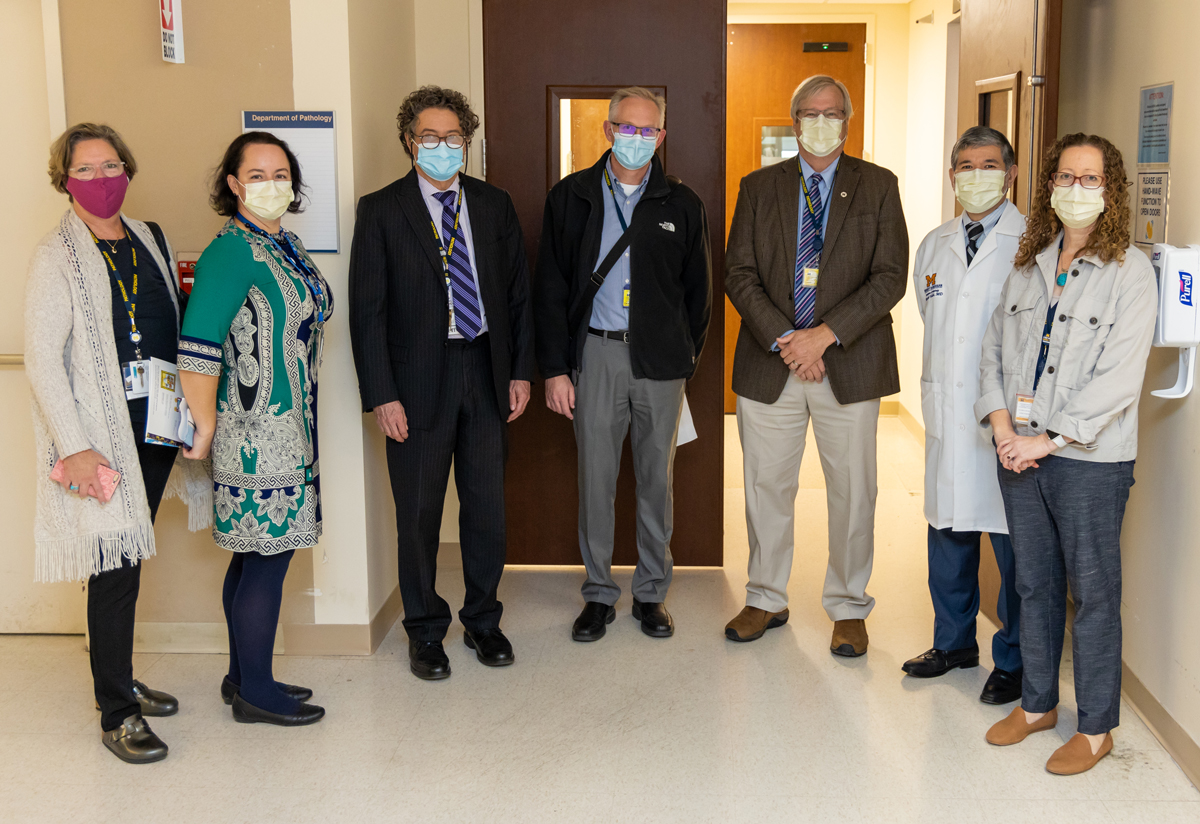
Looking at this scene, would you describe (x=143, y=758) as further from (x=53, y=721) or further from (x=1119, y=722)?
(x=1119, y=722)

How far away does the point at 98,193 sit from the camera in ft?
8.32

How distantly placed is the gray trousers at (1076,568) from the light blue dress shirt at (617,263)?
1.30 metres

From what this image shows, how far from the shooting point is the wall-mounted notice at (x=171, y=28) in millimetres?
3014

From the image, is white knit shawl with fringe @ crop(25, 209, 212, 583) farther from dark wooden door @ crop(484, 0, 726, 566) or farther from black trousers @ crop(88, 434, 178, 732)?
dark wooden door @ crop(484, 0, 726, 566)

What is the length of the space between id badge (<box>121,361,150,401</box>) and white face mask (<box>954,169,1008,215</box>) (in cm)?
228

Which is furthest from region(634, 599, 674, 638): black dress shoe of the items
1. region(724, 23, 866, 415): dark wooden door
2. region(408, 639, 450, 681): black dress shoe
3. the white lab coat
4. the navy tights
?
region(724, 23, 866, 415): dark wooden door

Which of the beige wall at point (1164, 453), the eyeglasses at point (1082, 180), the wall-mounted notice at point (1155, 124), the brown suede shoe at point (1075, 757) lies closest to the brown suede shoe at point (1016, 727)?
the brown suede shoe at point (1075, 757)

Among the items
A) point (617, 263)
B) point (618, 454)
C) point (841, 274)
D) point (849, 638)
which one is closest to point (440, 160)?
point (617, 263)

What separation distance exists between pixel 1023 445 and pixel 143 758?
2399 millimetres

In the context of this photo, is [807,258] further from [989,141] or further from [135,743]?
[135,743]

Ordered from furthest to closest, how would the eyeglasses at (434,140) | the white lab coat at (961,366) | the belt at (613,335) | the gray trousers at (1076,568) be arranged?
the belt at (613,335), the eyeglasses at (434,140), the white lab coat at (961,366), the gray trousers at (1076,568)

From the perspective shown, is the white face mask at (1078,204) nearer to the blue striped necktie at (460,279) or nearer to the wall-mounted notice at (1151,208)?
the wall-mounted notice at (1151,208)

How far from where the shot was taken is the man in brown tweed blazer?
3162mm

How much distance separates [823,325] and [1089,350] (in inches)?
33.9
